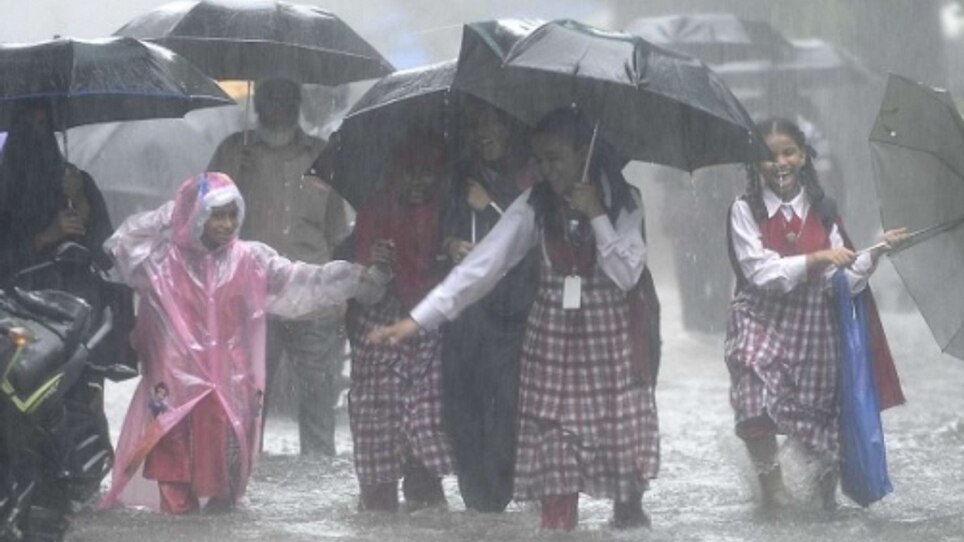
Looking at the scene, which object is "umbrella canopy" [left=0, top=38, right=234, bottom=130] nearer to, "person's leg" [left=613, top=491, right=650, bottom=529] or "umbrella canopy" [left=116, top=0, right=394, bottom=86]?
"umbrella canopy" [left=116, top=0, right=394, bottom=86]

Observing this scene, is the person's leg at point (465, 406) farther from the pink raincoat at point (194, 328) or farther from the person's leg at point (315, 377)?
the person's leg at point (315, 377)

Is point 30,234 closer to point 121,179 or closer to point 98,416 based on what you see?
point 98,416

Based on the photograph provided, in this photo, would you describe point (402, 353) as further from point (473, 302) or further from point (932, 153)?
point (932, 153)

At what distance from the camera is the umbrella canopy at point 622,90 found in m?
7.81

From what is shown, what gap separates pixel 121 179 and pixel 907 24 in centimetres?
1579

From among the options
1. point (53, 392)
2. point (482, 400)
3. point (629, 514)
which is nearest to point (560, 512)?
point (629, 514)

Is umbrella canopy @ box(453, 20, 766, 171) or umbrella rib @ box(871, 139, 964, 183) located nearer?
umbrella canopy @ box(453, 20, 766, 171)

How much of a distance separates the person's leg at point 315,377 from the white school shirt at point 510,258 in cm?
212

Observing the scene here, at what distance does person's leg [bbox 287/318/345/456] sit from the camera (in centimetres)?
1030

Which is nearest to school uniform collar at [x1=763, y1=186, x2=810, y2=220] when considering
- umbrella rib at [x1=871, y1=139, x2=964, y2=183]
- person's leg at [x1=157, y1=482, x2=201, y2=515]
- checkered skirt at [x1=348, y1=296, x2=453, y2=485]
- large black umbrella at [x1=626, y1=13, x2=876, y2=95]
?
umbrella rib at [x1=871, y1=139, x2=964, y2=183]

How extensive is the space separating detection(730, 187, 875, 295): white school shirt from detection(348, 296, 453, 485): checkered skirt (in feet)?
3.81

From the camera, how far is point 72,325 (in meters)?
7.43

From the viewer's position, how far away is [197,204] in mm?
8586

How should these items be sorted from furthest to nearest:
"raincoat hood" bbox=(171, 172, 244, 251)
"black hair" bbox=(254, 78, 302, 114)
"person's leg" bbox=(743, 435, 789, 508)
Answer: "black hair" bbox=(254, 78, 302, 114), "person's leg" bbox=(743, 435, 789, 508), "raincoat hood" bbox=(171, 172, 244, 251)
